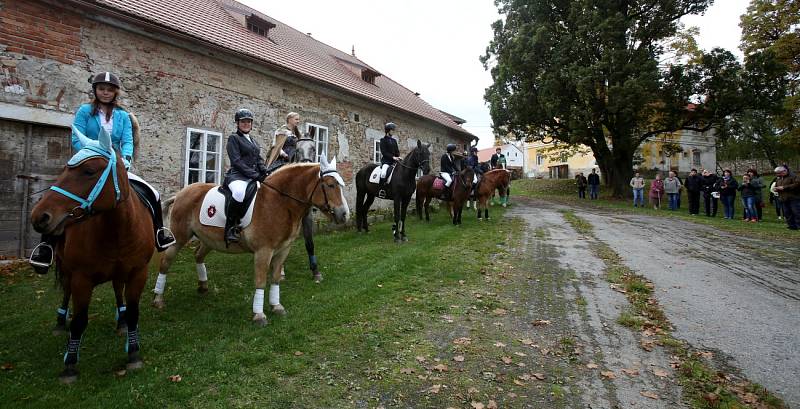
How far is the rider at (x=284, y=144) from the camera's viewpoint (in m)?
6.50

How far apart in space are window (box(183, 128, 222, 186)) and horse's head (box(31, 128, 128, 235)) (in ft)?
22.1

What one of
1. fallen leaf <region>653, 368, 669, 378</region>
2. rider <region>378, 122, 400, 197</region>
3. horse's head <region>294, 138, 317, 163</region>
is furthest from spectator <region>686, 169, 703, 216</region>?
horse's head <region>294, 138, 317, 163</region>

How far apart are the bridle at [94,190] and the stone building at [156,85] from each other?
251 cm

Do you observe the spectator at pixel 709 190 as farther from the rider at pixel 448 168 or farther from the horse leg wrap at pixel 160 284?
the horse leg wrap at pixel 160 284

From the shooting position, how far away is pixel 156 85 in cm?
860

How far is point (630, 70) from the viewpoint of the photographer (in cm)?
1852

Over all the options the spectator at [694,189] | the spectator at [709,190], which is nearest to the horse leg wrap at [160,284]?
the spectator at [709,190]

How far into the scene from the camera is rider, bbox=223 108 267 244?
4.58m

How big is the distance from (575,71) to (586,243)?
43.9ft

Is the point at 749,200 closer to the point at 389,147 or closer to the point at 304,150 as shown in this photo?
the point at 389,147

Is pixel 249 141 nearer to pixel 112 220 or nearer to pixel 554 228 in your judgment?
pixel 112 220

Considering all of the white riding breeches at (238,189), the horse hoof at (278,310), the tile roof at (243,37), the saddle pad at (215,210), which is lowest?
the horse hoof at (278,310)

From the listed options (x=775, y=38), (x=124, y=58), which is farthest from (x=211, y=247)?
(x=775, y=38)

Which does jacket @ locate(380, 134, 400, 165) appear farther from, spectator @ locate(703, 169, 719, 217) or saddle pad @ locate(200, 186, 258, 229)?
spectator @ locate(703, 169, 719, 217)
